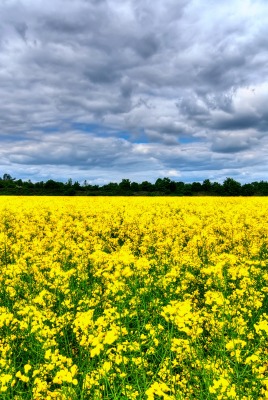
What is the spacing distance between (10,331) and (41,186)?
6118 centimetres

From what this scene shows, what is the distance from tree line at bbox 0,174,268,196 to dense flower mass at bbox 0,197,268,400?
4650cm

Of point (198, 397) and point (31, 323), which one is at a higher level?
point (31, 323)

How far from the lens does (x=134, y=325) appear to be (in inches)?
199

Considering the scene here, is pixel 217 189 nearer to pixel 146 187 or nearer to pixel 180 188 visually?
pixel 180 188

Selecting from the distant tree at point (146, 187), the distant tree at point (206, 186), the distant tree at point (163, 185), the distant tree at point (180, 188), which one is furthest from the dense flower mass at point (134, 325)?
the distant tree at point (206, 186)

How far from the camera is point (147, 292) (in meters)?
5.51

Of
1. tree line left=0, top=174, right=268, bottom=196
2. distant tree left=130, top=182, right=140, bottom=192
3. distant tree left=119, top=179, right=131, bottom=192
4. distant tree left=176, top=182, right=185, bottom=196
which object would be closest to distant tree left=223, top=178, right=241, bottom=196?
tree line left=0, top=174, right=268, bottom=196

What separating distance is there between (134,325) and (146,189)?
55.5 meters

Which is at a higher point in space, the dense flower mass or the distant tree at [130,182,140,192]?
the distant tree at [130,182,140,192]

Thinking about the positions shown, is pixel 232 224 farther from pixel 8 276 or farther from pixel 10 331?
pixel 10 331

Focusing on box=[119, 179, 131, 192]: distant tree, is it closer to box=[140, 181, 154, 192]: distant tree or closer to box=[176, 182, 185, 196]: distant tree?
box=[140, 181, 154, 192]: distant tree

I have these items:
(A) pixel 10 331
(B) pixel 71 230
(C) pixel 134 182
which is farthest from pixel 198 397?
(C) pixel 134 182

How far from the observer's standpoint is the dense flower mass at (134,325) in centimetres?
334

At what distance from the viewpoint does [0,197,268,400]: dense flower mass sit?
334 centimetres
